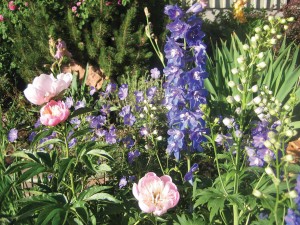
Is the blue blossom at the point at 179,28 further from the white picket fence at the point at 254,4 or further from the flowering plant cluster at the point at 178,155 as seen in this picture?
the white picket fence at the point at 254,4

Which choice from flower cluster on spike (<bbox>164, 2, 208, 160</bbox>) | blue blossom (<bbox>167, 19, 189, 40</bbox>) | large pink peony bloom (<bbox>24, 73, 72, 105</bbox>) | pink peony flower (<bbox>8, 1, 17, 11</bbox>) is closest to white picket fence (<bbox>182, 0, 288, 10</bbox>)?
pink peony flower (<bbox>8, 1, 17, 11</bbox>)

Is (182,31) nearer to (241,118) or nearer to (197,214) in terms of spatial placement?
(241,118)

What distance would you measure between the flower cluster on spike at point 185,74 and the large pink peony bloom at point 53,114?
60 centimetres

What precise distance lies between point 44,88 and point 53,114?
0.12 meters

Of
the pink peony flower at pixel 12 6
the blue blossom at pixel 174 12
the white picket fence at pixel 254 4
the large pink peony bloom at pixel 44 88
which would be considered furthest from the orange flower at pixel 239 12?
the large pink peony bloom at pixel 44 88

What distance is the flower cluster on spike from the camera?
2.33 metres

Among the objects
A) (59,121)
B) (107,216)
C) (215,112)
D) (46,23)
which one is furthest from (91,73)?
(59,121)

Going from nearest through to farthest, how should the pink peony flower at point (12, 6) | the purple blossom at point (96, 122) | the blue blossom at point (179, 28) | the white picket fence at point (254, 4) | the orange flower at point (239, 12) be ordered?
the blue blossom at point (179, 28)
the purple blossom at point (96, 122)
the pink peony flower at point (12, 6)
the orange flower at point (239, 12)
the white picket fence at point (254, 4)

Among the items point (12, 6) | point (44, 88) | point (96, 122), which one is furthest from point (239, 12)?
point (44, 88)

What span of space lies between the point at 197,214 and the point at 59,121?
879 mm

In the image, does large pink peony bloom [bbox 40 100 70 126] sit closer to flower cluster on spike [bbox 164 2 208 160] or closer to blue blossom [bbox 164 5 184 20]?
flower cluster on spike [bbox 164 2 208 160]

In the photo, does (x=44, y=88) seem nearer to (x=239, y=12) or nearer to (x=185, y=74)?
(x=185, y=74)

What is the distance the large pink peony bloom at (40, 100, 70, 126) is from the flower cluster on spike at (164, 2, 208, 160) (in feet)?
1.96

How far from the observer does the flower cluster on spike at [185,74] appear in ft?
7.63
